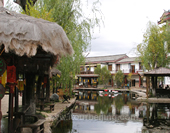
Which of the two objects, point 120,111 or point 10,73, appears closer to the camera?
point 10,73

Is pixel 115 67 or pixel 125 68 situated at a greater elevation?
pixel 115 67

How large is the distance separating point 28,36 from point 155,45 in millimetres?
15389

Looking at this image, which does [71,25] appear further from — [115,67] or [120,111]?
[115,67]

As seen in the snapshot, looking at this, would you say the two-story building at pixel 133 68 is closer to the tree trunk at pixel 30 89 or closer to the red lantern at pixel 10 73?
the tree trunk at pixel 30 89

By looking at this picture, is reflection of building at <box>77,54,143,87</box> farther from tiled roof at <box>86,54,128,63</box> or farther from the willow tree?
the willow tree

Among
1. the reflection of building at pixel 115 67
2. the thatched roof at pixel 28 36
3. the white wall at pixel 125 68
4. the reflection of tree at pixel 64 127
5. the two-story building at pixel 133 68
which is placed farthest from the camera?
the white wall at pixel 125 68

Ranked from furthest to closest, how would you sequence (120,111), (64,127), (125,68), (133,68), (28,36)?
(125,68)
(133,68)
(120,111)
(64,127)
(28,36)

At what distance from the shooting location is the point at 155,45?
17.2 metres

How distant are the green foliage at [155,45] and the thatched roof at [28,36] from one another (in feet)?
48.1

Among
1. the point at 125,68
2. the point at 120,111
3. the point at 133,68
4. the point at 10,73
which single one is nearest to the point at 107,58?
the point at 125,68

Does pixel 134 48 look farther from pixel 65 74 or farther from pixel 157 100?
pixel 65 74

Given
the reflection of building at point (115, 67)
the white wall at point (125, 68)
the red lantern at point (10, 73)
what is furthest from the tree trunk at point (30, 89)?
the white wall at point (125, 68)

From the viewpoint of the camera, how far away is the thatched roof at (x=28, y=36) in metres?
3.68

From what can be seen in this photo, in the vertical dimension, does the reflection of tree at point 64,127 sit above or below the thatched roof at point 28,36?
below
